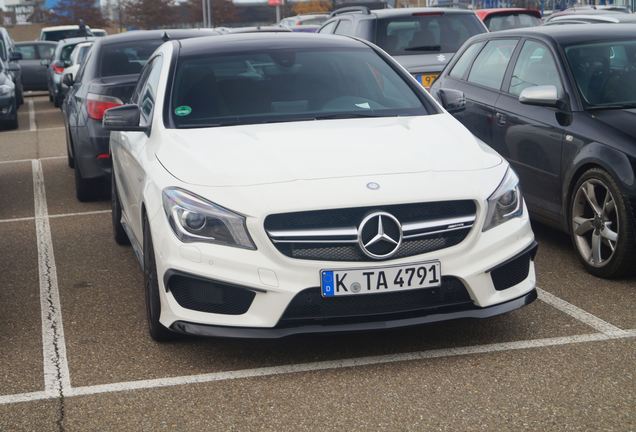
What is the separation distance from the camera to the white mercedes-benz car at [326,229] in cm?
477

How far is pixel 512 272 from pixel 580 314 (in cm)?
85

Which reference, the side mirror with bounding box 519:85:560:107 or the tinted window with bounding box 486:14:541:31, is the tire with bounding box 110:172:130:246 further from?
the tinted window with bounding box 486:14:541:31


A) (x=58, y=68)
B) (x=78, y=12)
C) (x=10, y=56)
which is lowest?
(x=78, y=12)

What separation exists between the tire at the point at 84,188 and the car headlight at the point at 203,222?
5.33 m

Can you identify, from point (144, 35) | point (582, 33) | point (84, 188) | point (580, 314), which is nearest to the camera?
point (580, 314)

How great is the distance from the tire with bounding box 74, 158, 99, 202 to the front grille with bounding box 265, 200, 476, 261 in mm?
5713

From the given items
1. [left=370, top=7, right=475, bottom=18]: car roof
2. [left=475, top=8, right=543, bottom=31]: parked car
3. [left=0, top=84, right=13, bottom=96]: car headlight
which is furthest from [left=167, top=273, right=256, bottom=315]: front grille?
[left=0, top=84, right=13, bottom=96]: car headlight

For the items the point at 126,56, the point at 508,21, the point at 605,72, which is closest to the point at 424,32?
the point at 126,56

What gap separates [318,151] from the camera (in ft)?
17.4

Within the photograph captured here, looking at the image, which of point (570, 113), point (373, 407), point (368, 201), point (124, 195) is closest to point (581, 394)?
point (373, 407)

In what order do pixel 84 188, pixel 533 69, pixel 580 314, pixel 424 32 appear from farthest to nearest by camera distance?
pixel 424 32
pixel 84 188
pixel 533 69
pixel 580 314

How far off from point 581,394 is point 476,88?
4443 mm

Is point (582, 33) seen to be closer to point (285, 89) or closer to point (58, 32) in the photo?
point (285, 89)

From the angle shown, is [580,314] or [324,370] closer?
[324,370]
